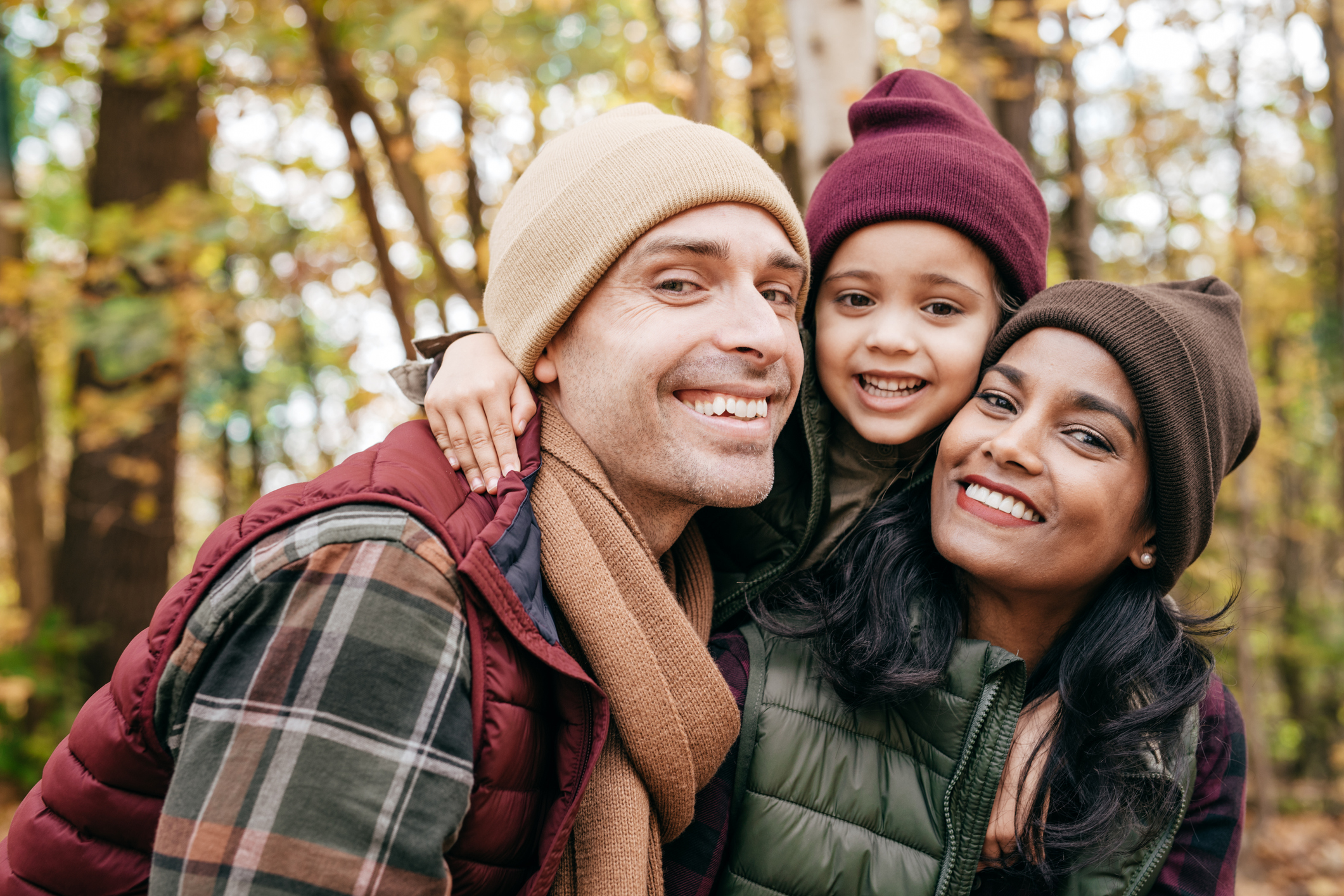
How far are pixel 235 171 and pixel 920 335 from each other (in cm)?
896

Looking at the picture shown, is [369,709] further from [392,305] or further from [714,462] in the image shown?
[392,305]

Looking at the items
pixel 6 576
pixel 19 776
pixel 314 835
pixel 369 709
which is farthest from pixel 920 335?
pixel 6 576

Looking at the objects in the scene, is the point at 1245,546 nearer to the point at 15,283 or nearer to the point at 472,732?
the point at 472,732

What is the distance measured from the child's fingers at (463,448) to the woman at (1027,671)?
32.5 inches

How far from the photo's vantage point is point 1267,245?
802 cm

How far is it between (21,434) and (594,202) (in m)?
7.10

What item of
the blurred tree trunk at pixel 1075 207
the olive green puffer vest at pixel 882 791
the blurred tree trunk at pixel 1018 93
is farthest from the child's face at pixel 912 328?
the blurred tree trunk at pixel 1018 93

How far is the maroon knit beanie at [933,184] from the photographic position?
7.34 feet

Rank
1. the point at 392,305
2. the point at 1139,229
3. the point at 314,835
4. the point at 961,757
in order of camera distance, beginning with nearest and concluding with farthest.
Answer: the point at 314,835 → the point at 961,757 → the point at 392,305 → the point at 1139,229

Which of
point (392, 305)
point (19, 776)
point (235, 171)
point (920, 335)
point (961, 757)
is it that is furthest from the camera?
point (235, 171)

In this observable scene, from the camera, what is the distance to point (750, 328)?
79.2 inches

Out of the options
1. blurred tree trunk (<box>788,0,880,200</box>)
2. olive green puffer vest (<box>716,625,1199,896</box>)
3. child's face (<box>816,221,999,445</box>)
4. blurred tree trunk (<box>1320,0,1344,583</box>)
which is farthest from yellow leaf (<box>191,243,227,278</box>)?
blurred tree trunk (<box>1320,0,1344,583</box>)

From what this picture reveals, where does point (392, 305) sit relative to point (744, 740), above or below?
above

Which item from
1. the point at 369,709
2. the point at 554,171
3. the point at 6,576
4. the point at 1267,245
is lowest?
the point at 6,576
